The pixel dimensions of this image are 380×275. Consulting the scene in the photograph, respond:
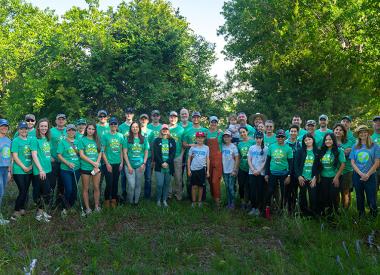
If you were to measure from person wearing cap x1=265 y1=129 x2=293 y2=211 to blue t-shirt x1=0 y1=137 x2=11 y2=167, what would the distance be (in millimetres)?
5115

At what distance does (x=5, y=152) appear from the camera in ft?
23.0

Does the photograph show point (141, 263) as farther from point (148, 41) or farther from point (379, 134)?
point (148, 41)

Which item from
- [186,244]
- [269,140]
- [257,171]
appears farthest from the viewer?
[269,140]

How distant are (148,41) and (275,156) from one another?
16.1 metres

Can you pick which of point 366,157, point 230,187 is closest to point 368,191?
point 366,157

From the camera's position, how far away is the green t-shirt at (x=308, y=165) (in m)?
6.98

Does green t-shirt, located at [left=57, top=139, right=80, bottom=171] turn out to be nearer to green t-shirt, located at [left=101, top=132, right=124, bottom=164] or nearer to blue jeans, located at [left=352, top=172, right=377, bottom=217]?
green t-shirt, located at [left=101, top=132, right=124, bottom=164]

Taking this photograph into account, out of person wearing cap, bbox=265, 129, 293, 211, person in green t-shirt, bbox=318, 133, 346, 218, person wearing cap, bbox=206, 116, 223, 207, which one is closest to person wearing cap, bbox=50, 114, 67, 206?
person wearing cap, bbox=206, 116, 223, 207

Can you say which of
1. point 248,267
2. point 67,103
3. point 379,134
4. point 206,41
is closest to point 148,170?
point 248,267

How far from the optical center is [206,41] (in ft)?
117

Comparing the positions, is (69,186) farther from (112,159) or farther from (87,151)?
(112,159)

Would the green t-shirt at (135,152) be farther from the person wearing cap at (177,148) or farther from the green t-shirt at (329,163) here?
the green t-shirt at (329,163)

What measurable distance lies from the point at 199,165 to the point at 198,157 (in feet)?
0.58

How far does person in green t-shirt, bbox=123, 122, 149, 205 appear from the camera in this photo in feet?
26.2
